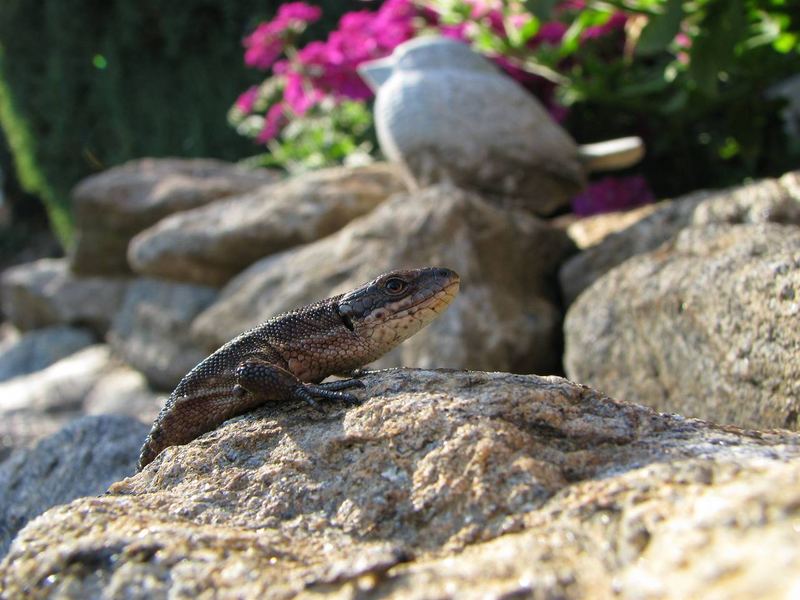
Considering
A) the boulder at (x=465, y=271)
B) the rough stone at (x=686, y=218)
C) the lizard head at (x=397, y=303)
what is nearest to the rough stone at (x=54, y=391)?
the boulder at (x=465, y=271)

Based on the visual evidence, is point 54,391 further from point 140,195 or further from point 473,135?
point 473,135

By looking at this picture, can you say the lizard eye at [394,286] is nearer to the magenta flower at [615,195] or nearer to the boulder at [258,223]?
the boulder at [258,223]

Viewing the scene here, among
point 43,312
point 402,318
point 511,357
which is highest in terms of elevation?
point 402,318

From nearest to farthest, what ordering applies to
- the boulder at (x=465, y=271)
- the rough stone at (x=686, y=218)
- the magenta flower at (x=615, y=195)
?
the rough stone at (x=686, y=218) → the boulder at (x=465, y=271) → the magenta flower at (x=615, y=195)

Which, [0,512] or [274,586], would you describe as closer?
[274,586]

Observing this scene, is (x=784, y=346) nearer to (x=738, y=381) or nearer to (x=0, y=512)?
(x=738, y=381)

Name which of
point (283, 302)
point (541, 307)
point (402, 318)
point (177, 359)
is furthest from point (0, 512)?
point (177, 359)

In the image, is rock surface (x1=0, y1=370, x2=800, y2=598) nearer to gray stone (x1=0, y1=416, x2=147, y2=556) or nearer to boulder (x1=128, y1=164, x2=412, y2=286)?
gray stone (x1=0, y1=416, x2=147, y2=556)
